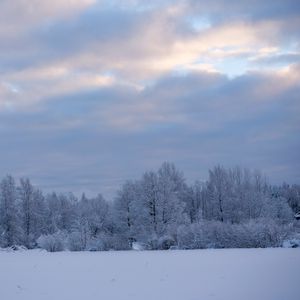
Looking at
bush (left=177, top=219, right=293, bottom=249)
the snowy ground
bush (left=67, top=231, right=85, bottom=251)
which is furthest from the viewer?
bush (left=67, top=231, right=85, bottom=251)

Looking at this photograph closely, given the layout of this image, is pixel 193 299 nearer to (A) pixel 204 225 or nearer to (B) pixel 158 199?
(A) pixel 204 225

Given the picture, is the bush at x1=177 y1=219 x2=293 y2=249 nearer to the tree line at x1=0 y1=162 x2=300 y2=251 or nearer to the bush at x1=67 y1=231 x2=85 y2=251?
the tree line at x1=0 y1=162 x2=300 y2=251

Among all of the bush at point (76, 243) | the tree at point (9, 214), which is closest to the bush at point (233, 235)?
the bush at point (76, 243)

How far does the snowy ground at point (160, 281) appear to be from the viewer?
1524cm

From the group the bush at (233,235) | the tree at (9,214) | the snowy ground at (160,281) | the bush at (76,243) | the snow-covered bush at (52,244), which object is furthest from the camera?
the tree at (9,214)

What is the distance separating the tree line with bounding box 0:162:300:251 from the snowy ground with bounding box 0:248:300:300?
2067 cm

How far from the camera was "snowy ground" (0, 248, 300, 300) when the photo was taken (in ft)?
50.0

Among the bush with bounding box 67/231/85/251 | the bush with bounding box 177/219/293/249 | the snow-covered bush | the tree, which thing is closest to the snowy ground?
the bush with bounding box 177/219/293/249

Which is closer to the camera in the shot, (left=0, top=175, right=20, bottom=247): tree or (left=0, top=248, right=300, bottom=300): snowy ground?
(left=0, top=248, right=300, bottom=300): snowy ground

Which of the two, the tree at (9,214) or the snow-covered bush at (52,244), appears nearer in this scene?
the snow-covered bush at (52,244)

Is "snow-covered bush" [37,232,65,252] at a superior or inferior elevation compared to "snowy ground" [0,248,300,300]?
inferior

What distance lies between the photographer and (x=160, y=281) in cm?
1861

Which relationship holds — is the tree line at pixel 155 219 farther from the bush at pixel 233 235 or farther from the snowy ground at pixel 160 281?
the snowy ground at pixel 160 281

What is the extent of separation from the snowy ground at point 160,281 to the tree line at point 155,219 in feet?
67.8
